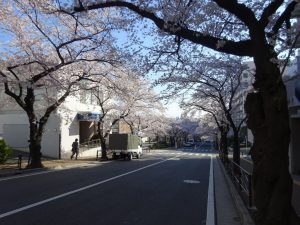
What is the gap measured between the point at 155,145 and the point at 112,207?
71625 millimetres

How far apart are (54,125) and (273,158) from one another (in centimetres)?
3336

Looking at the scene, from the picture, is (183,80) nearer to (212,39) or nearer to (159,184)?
(159,184)

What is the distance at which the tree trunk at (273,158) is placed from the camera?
627 cm

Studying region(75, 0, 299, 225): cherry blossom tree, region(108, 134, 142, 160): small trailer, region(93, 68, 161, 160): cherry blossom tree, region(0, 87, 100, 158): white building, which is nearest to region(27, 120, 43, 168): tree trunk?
region(93, 68, 161, 160): cherry blossom tree

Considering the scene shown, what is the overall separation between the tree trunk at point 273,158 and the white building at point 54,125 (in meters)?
29.4

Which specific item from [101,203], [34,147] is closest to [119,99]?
[34,147]

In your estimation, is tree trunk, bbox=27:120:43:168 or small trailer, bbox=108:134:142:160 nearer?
tree trunk, bbox=27:120:43:168

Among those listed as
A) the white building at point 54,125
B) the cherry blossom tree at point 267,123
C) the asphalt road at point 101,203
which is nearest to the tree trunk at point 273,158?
the cherry blossom tree at point 267,123

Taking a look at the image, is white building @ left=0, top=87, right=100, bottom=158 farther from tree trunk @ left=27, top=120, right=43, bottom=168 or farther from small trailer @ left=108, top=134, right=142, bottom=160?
tree trunk @ left=27, top=120, right=43, bottom=168

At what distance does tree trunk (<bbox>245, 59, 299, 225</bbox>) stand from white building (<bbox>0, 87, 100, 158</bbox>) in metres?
29.4

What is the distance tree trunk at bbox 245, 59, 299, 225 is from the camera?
20.6 feet

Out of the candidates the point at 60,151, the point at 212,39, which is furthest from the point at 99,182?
the point at 60,151

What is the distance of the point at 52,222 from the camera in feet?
28.1

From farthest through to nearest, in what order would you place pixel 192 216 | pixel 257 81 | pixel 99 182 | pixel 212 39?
pixel 99 182 → pixel 192 216 → pixel 212 39 → pixel 257 81
